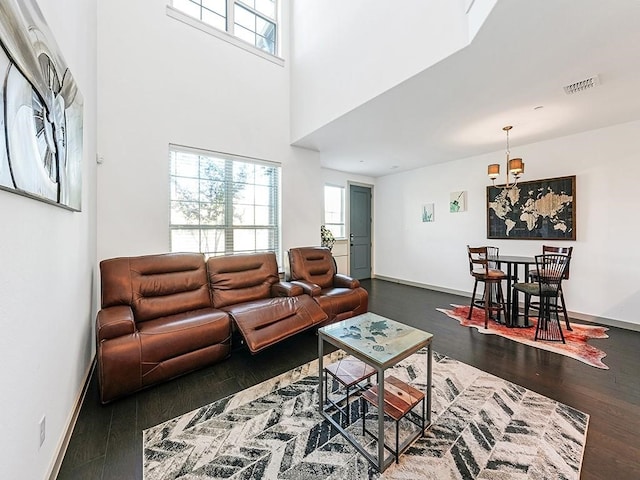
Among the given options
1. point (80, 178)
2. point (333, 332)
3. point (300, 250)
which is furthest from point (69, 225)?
point (300, 250)

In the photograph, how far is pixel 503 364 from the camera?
94.7 inches

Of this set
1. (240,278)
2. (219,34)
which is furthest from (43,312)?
(219,34)

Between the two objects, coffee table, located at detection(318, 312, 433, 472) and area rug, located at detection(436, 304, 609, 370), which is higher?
coffee table, located at detection(318, 312, 433, 472)

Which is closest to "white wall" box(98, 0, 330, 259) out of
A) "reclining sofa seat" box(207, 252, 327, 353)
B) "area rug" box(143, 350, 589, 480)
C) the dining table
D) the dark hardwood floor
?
"reclining sofa seat" box(207, 252, 327, 353)

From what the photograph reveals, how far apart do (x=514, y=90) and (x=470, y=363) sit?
8.54 ft

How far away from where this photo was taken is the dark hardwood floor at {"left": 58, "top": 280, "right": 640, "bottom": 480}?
1.41 m

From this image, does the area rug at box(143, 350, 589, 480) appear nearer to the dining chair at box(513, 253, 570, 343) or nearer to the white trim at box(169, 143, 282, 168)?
the dining chair at box(513, 253, 570, 343)

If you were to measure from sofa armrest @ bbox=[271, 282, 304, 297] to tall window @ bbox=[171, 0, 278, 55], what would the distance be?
3.38 meters

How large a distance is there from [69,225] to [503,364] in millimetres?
3599

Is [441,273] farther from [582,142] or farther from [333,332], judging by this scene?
[333,332]

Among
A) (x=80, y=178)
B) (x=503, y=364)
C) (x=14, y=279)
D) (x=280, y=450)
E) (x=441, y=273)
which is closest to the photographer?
(x=14, y=279)

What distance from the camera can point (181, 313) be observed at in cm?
255

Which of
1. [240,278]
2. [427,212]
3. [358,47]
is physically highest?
[358,47]

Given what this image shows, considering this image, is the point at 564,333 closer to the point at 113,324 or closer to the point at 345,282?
the point at 345,282
